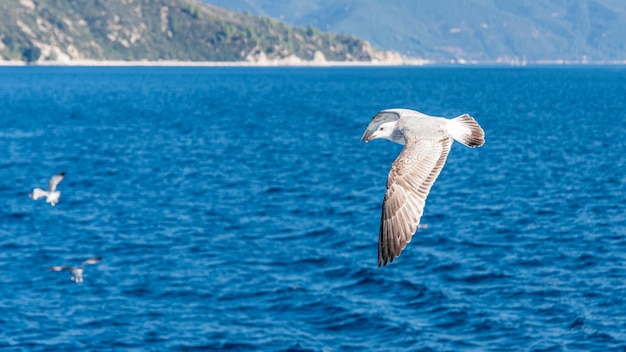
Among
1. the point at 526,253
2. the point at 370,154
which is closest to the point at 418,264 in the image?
the point at 526,253

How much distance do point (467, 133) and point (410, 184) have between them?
1.19 metres

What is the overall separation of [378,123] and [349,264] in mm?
23554

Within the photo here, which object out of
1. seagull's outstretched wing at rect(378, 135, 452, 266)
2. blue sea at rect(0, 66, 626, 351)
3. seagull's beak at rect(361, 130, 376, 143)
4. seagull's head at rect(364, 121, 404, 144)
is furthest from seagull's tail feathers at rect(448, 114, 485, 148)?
blue sea at rect(0, 66, 626, 351)

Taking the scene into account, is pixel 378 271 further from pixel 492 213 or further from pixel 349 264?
pixel 492 213

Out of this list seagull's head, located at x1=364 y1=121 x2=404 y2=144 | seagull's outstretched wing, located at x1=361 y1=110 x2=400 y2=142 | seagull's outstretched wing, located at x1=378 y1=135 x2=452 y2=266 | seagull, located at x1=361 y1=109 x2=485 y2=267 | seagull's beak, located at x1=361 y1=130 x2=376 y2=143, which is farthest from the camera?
seagull's outstretched wing, located at x1=361 y1=110 x2=400 y2=142

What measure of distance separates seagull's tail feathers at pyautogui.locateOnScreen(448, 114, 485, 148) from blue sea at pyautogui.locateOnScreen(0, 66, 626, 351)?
15.4m

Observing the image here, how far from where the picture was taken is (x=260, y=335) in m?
28.2

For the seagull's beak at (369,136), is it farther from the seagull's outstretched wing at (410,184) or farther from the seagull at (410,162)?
the seagull's outstretched wing at (410,184)

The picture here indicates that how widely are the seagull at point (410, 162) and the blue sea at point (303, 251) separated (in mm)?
15444

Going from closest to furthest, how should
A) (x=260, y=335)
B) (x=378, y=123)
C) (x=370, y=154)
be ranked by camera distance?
(x=378, y=123) < (x=260, y=335) < (x=370, y=154)

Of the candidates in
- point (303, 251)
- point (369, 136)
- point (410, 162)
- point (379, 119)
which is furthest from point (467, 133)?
point (303, 251)

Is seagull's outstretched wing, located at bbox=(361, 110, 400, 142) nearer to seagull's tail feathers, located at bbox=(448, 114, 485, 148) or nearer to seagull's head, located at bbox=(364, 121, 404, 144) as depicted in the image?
seagull's head, located at bbox=(364, 121, 404, 144)

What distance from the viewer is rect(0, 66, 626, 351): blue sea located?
93.3 ft

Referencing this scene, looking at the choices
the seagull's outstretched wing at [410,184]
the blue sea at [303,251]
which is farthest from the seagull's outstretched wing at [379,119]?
the blue sea at [303,251]
